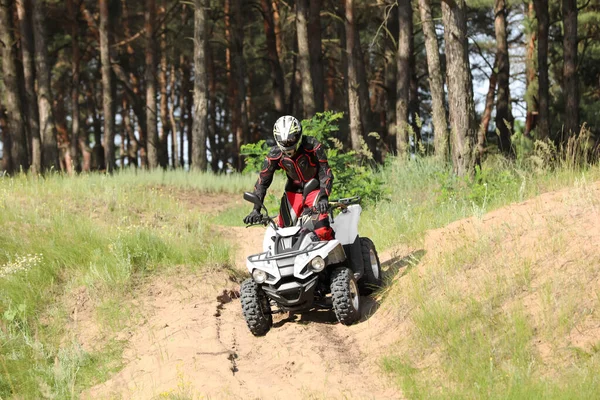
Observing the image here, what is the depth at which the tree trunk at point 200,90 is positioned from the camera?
22469 mm

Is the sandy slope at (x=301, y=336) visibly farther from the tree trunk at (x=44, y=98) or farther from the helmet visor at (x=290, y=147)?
the tree trunk at (x=44, y=98)

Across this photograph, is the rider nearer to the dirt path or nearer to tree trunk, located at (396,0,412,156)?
the dirt path

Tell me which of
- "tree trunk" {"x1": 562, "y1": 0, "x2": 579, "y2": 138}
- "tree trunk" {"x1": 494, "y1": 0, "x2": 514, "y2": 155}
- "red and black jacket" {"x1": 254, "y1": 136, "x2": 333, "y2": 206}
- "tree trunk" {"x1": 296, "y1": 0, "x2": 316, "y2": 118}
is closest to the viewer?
"red and black jacket" {"x1": 254, "y1": 136, "x2": 333, "y2": 206}

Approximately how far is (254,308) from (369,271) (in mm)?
1571

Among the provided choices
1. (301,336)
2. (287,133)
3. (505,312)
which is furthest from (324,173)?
(505,312)

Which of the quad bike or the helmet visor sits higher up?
the helmet visor

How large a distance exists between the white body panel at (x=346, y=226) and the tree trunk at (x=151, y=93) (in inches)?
741

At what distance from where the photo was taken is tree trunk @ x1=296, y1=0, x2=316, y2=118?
21391 mm

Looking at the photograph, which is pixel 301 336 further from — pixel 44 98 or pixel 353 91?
pixel 44 98

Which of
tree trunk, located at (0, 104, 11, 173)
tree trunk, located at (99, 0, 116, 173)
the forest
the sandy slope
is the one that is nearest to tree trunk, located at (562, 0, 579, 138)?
the forest

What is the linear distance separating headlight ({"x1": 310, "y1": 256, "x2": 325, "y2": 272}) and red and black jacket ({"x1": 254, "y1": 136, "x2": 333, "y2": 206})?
3.90 feet

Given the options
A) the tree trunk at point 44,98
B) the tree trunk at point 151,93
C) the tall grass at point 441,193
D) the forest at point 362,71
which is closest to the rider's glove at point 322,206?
the tall grass at point 441,193

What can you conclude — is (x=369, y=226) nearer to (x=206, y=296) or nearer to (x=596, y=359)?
(x=206, y=296)

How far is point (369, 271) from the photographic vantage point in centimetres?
859
